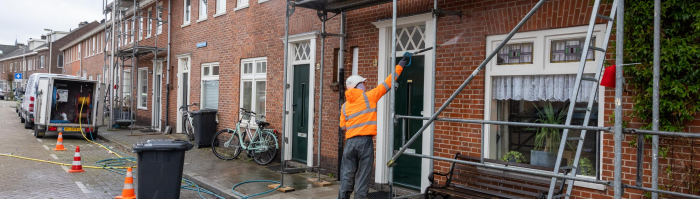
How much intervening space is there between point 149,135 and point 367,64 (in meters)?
10.0

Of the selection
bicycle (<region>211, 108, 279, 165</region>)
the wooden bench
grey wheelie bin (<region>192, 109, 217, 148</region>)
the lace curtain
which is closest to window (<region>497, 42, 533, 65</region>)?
the lace curtain

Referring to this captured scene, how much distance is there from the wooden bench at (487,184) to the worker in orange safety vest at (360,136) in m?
0.77

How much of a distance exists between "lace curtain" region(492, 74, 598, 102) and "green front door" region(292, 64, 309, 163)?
4.19m

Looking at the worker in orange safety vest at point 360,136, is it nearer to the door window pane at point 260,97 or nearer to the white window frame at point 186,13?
the door window pane at point 260,97

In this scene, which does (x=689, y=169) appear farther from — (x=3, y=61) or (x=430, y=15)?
(x=3, y=61)

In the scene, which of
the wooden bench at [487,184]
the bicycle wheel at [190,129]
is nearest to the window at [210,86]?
the bicycle wheel at [190,129]

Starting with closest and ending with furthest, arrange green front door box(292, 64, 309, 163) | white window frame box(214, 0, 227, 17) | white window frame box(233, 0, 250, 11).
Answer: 1. green front door box(292, 64, 309, 163)
2. white window frame box(233, 0, 250, 11)
3. white window frame box(214, 0, 227, 17)

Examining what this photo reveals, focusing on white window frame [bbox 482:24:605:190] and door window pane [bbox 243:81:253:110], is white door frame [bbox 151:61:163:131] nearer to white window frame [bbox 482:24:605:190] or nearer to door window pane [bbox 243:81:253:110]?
door window pane [bbox 243:81:253:110]

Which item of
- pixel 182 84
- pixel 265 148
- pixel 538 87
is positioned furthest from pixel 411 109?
pixel 182 84

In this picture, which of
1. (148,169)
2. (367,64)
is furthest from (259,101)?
(148,169)

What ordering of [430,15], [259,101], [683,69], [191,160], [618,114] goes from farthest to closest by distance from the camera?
[259,101]
[191,160]
[430,15]
[683,69]
[618,114]

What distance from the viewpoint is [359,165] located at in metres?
6.04

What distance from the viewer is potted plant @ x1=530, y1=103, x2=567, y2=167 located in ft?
18.9

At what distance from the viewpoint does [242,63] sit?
11.9m
